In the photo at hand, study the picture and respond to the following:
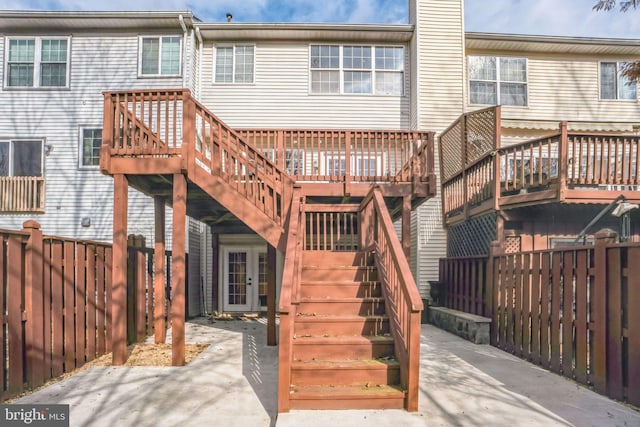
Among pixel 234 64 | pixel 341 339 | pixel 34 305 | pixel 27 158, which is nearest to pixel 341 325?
pixel 341 339

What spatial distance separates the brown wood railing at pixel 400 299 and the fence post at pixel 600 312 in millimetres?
2008

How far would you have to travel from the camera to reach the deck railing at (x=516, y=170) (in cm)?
706

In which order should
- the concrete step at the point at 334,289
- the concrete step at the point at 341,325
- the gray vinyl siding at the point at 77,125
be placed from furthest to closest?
1. the gray vinyl siding at the point at 77,125
2. the concrete step at the point at 334,289
3. the concrete step at the point at 341,325

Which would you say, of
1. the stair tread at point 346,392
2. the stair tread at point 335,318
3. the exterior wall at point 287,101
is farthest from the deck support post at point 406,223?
the exterior wall at point 287,101

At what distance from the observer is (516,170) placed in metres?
7.50

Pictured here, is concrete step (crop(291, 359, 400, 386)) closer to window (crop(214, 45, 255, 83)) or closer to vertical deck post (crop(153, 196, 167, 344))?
vertical deck post (crop(153, 196, 167, 344))

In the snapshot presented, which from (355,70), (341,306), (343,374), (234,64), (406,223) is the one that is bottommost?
(343,374)

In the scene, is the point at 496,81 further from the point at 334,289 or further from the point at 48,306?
the point at 48,306

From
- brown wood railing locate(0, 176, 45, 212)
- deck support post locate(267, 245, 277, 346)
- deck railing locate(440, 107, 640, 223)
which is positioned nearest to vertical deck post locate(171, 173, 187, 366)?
deck support post locate(267, 245, 277, 346)

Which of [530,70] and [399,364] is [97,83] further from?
[530,70]

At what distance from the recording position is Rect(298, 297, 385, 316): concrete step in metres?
4.98

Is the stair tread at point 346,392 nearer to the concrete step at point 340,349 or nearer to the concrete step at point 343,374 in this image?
the concrete step at point 343,374

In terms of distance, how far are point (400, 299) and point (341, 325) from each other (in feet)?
2.53

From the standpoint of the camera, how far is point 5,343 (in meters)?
3.91
